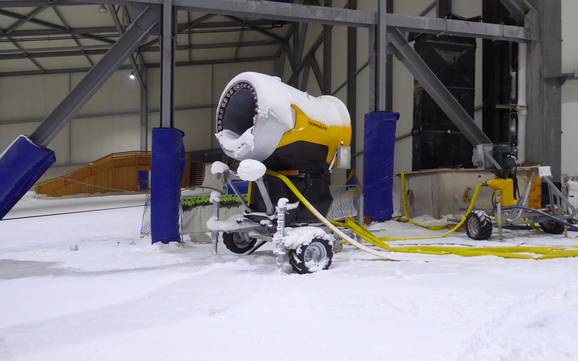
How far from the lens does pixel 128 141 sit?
21984 mm

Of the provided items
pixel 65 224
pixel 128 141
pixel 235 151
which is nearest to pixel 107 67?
pixel 235 151

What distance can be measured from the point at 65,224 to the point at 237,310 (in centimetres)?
667

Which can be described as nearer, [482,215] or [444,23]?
[482,215]

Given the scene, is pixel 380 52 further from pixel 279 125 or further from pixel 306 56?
pixel 306 56

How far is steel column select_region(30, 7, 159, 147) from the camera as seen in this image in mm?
5270

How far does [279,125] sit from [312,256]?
1117mm

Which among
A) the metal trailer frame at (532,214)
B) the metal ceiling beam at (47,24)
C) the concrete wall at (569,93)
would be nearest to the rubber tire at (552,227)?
the metal trailer frame at (532,214)

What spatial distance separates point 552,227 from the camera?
19.3 feet

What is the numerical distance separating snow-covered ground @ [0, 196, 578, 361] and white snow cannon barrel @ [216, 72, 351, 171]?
967 mm

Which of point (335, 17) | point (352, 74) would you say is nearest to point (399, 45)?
point (335, 17)

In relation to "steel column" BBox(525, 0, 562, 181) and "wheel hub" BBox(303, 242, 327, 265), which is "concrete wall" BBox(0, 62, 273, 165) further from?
"wheel hub" BBox(303, 242, 327, 265)

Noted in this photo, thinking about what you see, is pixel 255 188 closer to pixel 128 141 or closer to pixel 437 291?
pixel 437 291

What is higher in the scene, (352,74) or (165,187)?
(352,74)

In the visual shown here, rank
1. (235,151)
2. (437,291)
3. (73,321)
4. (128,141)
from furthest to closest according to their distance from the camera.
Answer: (128,141), (235,151), (437,291), (73,321)
